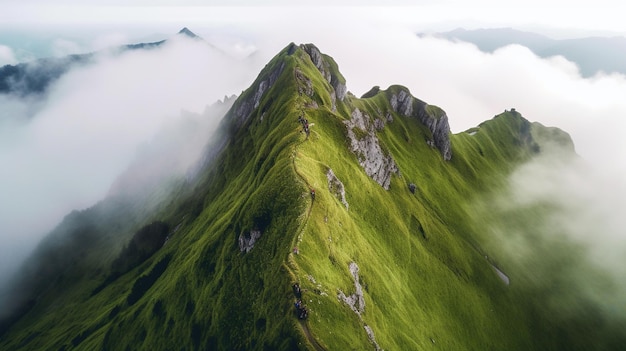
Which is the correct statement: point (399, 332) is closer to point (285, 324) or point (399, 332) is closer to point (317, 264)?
point (317, 264)

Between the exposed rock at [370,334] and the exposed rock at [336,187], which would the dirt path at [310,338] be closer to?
the exposed rock at [370,334]

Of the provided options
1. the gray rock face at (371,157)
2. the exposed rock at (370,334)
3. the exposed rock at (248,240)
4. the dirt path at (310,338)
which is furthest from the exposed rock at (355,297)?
the gray rock face at (371,157)

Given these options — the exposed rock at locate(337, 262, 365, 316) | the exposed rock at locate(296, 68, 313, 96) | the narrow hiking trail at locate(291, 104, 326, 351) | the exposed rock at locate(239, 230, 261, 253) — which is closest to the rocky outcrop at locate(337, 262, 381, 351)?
the exposed rock at locate(337, 262, 365, 316)

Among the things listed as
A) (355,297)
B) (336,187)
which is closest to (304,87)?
(336,187)

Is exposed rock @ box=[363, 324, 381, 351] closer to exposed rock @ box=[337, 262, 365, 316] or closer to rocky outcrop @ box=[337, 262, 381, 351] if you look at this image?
rocky outcrop @ box=[337, 262, 381, 351]

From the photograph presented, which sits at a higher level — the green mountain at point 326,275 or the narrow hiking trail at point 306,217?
the narrow hiking trail at point 306,217
